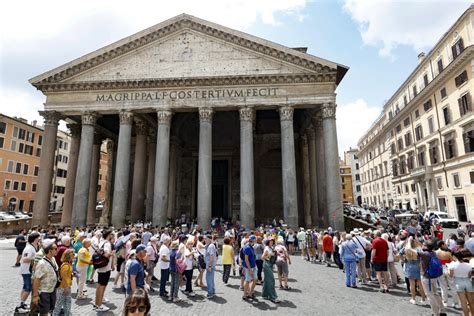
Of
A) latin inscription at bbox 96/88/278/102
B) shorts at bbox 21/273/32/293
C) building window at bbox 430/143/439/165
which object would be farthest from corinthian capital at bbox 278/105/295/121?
building window at bbox 430/143/439/165

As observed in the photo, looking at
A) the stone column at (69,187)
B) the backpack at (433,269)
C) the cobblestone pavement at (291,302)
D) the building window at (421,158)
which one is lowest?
the cobblestone pavement at (291,302)

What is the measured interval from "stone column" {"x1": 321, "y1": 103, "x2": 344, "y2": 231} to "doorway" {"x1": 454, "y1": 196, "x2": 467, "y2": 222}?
55.2 ft

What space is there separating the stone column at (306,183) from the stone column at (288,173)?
6549 millimetres

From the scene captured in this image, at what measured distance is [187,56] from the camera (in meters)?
19.1

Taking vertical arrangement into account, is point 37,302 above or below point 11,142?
below

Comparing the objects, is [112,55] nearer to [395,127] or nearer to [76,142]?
[76,142]

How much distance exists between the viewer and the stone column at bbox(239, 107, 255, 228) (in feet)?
54.9

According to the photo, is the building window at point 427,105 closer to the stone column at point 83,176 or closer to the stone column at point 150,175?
the stone column at point 150,175

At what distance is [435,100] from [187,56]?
86.0 feet

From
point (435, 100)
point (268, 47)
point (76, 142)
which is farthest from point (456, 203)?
point (76, 142)

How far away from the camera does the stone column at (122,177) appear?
1747 centimetres

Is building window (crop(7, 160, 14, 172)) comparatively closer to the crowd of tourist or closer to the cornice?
the cornice

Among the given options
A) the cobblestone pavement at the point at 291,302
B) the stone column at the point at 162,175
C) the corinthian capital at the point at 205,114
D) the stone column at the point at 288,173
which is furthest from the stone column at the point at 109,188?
the cobblestone pavement at the point at 291,302

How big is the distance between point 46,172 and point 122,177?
5.25 meters
